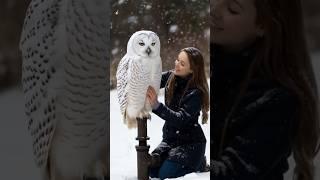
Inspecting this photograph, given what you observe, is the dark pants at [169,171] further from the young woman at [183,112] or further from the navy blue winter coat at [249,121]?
the navy blue winter coat at [249,121]

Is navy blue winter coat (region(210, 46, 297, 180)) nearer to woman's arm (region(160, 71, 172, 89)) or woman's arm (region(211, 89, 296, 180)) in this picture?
woman's arm (region(211, 89, 296, 180))

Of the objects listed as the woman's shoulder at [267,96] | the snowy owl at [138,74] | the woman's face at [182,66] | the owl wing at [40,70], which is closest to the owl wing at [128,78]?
the snowy owl at [138,74]

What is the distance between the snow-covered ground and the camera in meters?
1.69

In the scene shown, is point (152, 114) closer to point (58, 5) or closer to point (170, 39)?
point (170, 39)

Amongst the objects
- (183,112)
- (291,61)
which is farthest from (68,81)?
(291,61)

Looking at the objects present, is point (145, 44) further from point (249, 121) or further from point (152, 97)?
point (249, 121)

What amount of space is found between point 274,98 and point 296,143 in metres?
0.17

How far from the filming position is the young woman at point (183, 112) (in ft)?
5.47

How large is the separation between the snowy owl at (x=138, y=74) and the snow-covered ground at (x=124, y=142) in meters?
0.02

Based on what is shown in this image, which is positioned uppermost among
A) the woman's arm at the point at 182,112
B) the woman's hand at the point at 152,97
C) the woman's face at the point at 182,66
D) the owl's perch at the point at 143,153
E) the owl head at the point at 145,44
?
the owl head at the point at 145,44

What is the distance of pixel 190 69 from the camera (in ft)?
5.50

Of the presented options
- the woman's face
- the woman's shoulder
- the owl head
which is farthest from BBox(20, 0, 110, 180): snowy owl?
the woman's shoulder

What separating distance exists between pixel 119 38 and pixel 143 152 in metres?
0.41

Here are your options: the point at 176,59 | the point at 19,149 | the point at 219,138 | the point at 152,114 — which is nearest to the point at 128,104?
the point at 152,114
